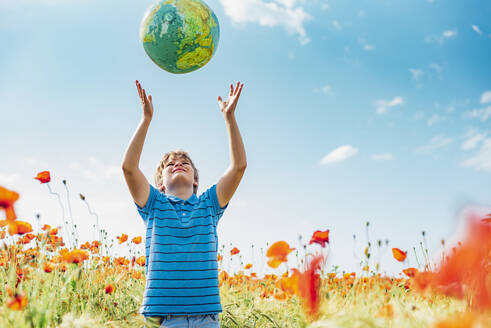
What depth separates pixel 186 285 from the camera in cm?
281

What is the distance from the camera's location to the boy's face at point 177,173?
3.30 metres

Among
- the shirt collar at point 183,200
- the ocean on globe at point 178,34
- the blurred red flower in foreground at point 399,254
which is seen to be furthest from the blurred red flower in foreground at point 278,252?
the ocean on globe at point 178,34

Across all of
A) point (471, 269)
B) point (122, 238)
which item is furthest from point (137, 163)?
point (122, 238)

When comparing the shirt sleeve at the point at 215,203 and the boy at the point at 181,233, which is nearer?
the boy at the point at 181,233

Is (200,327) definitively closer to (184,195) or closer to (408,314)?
(184,195)

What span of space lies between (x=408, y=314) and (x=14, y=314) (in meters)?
2.13

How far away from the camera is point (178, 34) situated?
3.36m

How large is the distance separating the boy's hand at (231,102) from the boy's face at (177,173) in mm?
573

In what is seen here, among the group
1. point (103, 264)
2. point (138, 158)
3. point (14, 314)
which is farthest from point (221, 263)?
point (14, 314)

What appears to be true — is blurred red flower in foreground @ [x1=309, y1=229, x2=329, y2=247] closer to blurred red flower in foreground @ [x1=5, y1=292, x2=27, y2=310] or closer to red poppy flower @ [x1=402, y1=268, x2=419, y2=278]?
red poppy flower @ [x1=402, y1=268, x2=419, y2=278]

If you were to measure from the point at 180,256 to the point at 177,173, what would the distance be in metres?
0.73

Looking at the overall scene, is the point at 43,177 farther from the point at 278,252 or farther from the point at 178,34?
the point at 278,252

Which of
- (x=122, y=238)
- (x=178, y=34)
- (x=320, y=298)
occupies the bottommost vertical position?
(x=320, y=298)

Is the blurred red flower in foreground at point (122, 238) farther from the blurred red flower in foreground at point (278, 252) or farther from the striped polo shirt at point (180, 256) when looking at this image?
the blurred red flower in foreground at point (278, 252)
